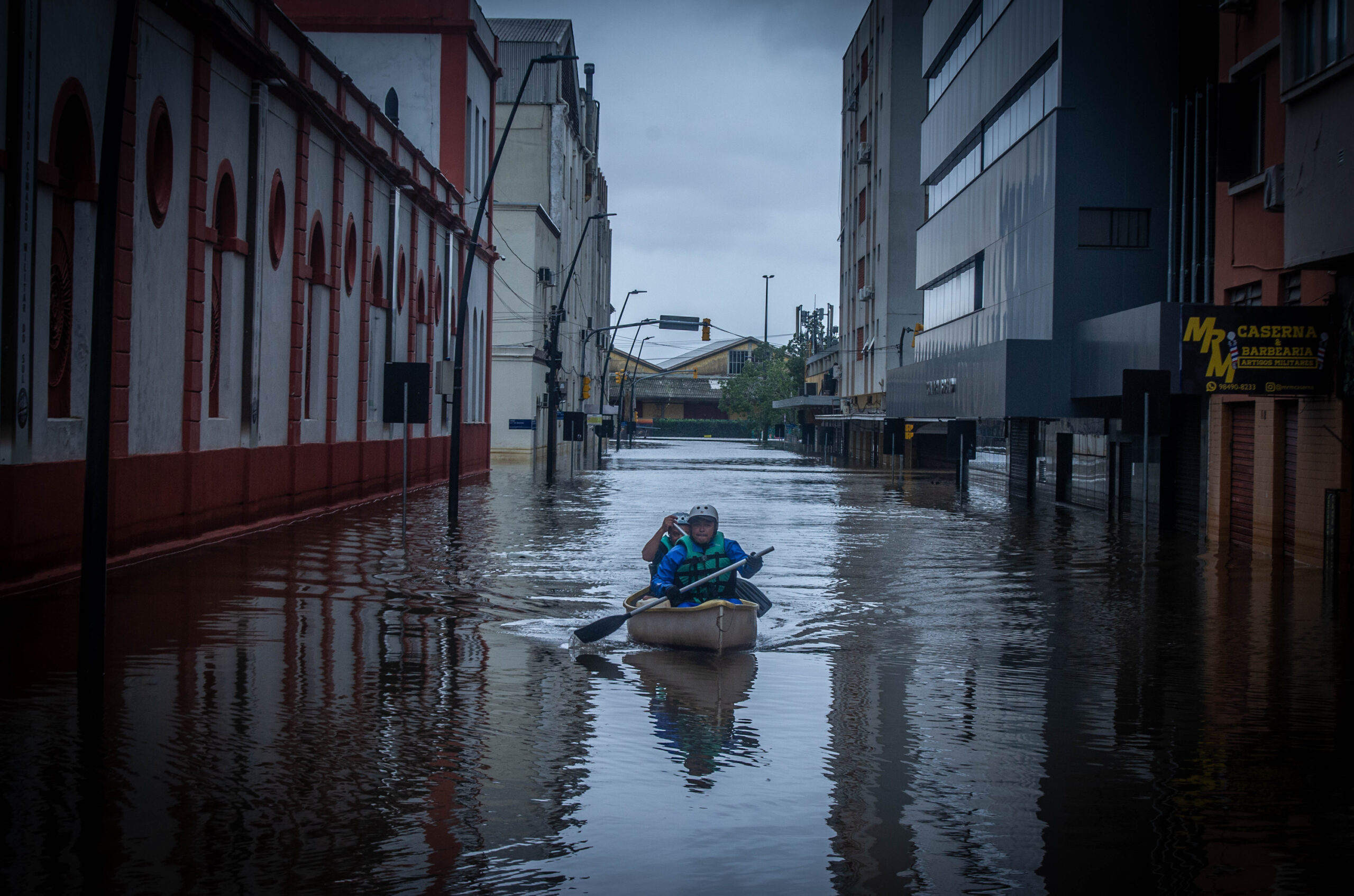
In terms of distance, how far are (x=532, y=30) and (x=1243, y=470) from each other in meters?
56.7

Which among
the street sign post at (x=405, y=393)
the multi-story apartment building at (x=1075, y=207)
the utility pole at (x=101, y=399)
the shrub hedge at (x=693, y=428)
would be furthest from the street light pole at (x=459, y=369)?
the shrub hedge at (x=693, y=428)

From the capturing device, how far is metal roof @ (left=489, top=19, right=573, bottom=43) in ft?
231

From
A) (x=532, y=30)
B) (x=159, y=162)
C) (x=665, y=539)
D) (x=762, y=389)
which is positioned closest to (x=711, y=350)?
(x=762, y=389)

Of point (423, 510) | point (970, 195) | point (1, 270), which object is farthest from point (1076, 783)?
point (970, 195)

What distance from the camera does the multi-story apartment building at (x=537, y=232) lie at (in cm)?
6334

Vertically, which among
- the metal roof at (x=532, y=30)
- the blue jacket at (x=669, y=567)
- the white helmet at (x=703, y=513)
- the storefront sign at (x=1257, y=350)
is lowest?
the blue jacket at (x=669, y=567)

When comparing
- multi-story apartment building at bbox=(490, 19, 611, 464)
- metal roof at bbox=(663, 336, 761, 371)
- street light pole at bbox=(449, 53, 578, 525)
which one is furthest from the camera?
metal roof at bbox=(663, 336, 761, 371)

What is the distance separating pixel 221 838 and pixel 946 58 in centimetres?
4025

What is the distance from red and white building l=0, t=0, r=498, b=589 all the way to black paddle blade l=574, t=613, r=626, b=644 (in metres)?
5.96

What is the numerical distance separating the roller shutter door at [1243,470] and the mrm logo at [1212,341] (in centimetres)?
256

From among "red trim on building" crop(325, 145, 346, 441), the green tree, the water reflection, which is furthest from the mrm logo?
the green tree

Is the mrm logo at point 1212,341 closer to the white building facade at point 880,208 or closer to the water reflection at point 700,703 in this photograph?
the water reflection at point 700,703

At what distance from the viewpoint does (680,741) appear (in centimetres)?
787

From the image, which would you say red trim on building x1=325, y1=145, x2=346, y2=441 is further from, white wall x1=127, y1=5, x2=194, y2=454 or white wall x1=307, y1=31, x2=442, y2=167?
white wall x1=307, y1=31, x2=442, y2=167
